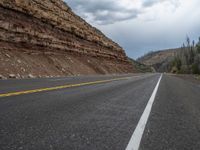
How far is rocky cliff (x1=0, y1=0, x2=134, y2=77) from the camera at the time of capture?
28500mm

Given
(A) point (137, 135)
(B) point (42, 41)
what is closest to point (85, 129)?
(A) point (137, 135)

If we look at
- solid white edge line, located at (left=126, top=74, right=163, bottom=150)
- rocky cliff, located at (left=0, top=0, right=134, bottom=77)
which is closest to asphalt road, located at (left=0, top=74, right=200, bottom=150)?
solid white edge line, located at (left=126, top=74, right=163, bottom=150)

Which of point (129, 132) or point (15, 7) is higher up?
point (15, 7)

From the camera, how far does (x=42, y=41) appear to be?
36000mm

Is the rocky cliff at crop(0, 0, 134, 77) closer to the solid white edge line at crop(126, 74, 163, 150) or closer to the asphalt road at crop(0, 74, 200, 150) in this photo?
the asphalt road at crop(0, 74, 200, 150)

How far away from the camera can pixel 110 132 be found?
394 centimetres

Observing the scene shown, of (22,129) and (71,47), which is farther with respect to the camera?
(71,47)

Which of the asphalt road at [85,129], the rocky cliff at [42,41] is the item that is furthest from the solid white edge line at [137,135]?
the rocky cliff at [42,41]

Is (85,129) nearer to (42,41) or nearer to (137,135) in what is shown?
(137,135)

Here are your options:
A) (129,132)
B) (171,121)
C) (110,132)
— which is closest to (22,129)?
(110,132)

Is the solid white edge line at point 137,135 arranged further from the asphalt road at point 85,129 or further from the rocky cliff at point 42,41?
the rocky cliff at point 42,41

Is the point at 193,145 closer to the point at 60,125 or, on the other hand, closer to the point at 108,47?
the point at 60,125

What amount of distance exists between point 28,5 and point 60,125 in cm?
3495

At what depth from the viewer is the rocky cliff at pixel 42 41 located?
28500 millimetres
